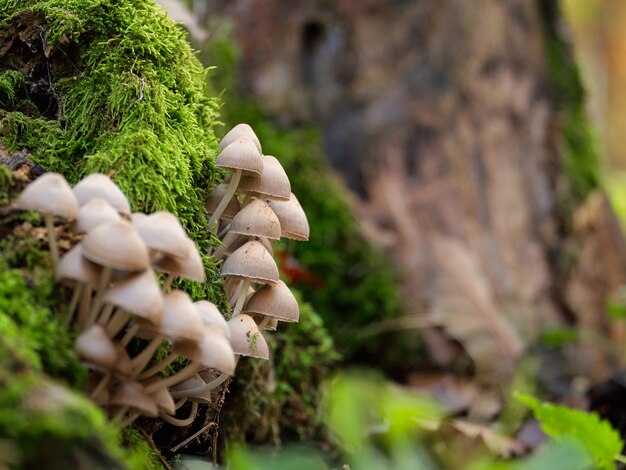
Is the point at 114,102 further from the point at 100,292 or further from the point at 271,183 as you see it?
the point at 100,292

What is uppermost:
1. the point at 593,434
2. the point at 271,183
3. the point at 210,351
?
the point at 271,183

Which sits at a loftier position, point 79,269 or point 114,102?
point 114,102

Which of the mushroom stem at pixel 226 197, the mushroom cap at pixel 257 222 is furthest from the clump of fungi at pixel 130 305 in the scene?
the mushroom stem at pixel 226 197

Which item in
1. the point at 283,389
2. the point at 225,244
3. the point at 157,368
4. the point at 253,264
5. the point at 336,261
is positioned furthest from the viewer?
the point at 336,261

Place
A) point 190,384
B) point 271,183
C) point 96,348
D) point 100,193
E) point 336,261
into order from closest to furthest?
1. point 96,348
2. point 100,193
3. point 190,384
4. point 271,183
5. point 336,261

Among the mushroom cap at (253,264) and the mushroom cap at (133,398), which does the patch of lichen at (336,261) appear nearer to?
the mushroom cap at (253,264)

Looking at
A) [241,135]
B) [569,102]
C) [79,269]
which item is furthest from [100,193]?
[569,102]

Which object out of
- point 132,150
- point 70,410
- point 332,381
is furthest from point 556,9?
point 70,410
